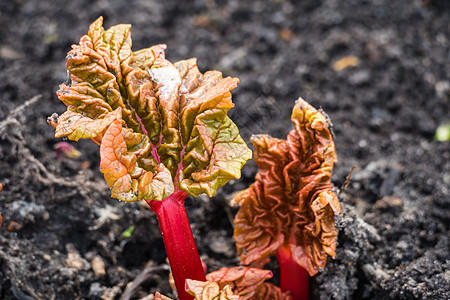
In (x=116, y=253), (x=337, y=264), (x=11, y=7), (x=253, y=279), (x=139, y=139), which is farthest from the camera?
(x=11, y=7)

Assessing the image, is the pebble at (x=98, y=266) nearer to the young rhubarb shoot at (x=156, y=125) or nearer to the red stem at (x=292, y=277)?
the young rhubarb shoot at (x=156, y=125)

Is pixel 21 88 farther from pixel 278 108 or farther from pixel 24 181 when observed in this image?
pixel 278 108

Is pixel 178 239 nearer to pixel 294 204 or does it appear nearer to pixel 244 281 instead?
pixel 244 281

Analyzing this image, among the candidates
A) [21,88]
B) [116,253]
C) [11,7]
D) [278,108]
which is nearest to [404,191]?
[278,108]

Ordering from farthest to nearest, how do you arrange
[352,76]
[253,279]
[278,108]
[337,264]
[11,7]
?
[11,7] < [352,76] < [278,108] < [337,264] < [253,279]

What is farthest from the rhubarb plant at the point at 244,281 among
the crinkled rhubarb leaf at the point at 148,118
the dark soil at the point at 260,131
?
the crinkled rhubarb leaf at the point at 148,118

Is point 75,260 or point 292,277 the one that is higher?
point 75,260

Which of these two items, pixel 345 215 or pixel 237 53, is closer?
pixel 345 215

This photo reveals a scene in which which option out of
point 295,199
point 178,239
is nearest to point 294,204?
point 295,199
